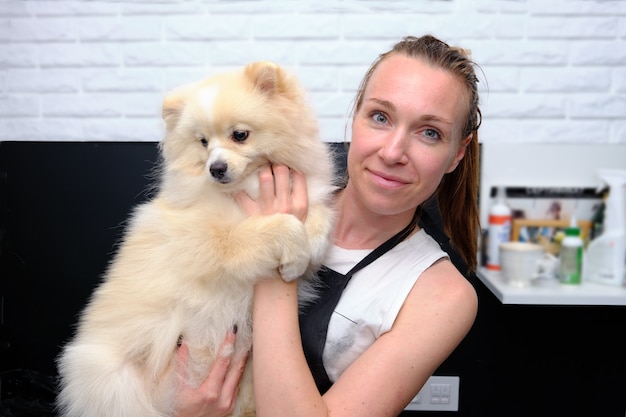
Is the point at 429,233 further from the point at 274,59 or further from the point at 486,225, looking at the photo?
the point at 274,59

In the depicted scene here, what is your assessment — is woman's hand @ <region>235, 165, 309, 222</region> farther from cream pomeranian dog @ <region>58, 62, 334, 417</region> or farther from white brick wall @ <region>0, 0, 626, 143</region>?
white brick wall @ <region>0, 0, 626, 143</region>

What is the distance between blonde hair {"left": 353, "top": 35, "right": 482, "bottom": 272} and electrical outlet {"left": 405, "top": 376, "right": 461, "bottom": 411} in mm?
895

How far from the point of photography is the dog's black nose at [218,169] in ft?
4.42

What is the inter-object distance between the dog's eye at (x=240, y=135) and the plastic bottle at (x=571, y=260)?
1540 mm

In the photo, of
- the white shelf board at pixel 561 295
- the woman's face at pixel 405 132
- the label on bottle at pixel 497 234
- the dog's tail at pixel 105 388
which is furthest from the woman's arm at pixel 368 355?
the label on bottle at pixel 497 234

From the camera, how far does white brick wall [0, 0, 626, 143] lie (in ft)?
7.07

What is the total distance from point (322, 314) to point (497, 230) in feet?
3.94

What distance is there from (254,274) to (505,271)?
1255mm

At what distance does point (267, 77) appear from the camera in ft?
4.83

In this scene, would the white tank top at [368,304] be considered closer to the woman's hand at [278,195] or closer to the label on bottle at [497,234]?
the woman's hand at [278,195]

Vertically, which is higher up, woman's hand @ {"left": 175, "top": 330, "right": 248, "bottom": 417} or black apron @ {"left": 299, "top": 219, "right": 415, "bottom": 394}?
black apron @ {"left": 299, "top": 219, "right": 415, "bottom": 394}

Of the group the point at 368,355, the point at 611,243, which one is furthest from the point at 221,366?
the point at 611,243

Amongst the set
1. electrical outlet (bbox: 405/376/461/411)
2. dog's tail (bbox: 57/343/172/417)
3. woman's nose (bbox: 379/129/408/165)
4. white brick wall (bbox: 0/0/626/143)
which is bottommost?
electrical outlet (bbox: 405/376/461/411)

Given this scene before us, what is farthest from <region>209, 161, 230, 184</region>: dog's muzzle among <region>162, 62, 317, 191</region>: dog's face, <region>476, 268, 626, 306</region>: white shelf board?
<region>476, 268, 626, 306</region>: white shelf board
